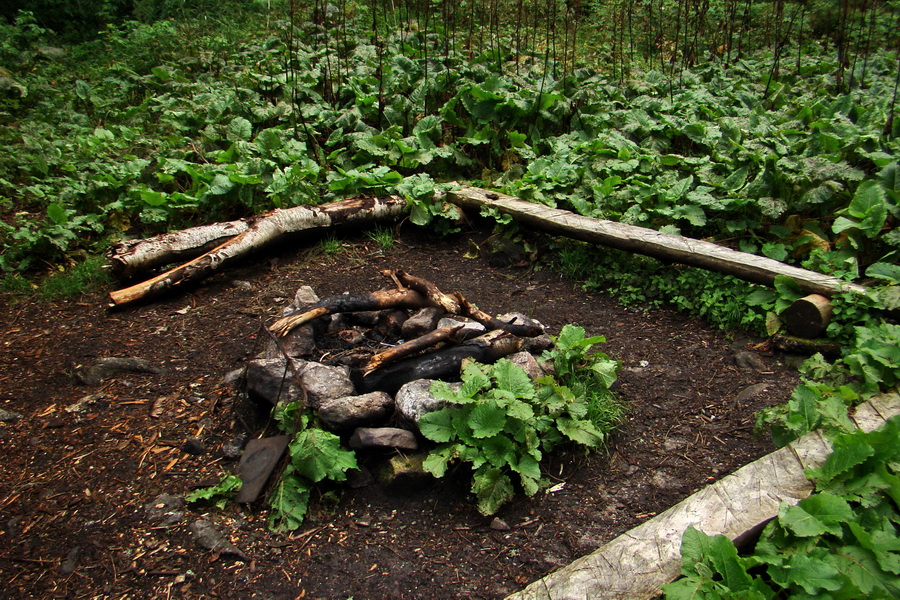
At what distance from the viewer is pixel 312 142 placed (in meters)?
6.43

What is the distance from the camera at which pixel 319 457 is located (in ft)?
8.96

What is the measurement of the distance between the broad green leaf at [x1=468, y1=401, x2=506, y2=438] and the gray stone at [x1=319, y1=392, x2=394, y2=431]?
20.3 inches

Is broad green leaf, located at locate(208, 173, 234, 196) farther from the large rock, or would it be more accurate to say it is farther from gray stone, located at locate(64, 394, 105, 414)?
the large rock

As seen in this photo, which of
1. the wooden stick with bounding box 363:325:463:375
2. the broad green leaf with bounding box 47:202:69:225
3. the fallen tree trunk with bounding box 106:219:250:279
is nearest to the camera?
the wooden stick with bounding box 363:325:463:375

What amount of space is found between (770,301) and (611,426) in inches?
66.3

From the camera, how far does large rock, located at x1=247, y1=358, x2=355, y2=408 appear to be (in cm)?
307

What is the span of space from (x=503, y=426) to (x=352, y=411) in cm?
76

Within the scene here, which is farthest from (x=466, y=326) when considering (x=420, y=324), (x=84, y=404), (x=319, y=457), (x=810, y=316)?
(x=84, y=404)

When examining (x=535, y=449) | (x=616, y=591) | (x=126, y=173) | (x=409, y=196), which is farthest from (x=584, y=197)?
(x=126, y=173)

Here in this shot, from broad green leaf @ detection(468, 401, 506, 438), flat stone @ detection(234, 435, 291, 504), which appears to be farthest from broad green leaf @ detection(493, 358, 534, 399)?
flat stone @ detection(234, 435, 291, 504)

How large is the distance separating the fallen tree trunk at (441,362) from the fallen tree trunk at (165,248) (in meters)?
2.18

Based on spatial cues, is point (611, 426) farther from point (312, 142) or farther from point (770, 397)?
point (312, 142)

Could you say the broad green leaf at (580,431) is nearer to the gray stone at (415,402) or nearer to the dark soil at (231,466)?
the dark soil at (231,466)

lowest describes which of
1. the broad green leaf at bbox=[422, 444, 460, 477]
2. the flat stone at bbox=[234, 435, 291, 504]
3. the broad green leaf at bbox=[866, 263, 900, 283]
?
the flat stone at bbox=[234, 435, 291, 504]
